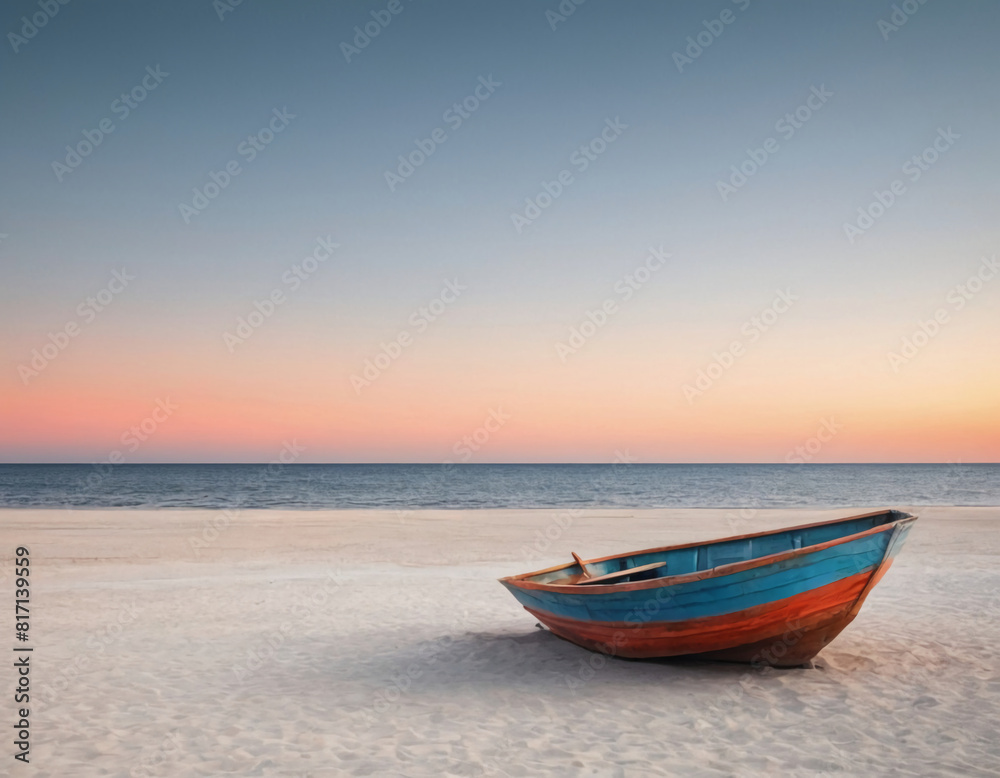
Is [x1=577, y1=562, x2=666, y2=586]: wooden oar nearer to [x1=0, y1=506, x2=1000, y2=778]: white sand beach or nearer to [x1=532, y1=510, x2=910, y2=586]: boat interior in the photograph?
[x1=532, y1=510, x2=910, y2=586]: boat interior

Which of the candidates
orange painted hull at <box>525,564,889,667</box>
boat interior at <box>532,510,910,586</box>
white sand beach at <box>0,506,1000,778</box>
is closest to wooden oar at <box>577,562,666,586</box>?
boat interior at <box>532,510,910,586</box>

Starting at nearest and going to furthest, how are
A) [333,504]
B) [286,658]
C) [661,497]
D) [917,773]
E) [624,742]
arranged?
[917,773]
[624,742]
[286,658]
[333,504]
[661,497]

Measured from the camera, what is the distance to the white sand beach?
4746mm

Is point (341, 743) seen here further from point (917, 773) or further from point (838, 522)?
point (838, 522)

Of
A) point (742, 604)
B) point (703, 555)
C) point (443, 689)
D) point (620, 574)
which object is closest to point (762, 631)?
point (742, 604)

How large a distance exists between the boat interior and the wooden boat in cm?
60

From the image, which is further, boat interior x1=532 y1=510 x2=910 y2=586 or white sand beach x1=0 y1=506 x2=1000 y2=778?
boat interior x1=532 y1=510 x2=910 y2=586

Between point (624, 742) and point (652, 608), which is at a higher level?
point (652, 608)

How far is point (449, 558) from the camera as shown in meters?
15.9

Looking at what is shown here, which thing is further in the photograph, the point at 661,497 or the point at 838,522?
the point at 661,497

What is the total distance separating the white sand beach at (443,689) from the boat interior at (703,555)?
0.93 metres

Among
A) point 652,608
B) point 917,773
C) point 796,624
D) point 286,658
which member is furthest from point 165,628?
point 917,773

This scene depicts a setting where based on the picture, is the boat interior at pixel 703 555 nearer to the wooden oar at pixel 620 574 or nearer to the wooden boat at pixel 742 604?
the wooden oar at pixel 620 574

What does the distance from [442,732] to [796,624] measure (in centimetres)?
324
